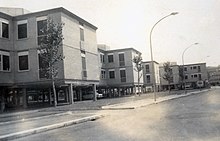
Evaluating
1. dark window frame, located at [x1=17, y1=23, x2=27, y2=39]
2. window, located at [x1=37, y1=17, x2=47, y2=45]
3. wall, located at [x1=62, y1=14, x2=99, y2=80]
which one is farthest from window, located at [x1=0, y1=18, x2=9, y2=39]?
wall, located at [x1=62, y1=14, x2=99, y2=80]

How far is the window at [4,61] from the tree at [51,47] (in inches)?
145

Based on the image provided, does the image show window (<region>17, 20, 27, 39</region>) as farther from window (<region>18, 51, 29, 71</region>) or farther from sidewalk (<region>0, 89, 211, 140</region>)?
sidewalk (<region>0, 89, 211, 140</region>)

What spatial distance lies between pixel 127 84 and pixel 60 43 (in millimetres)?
30543

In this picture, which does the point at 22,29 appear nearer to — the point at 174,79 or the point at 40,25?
the point at 40,25

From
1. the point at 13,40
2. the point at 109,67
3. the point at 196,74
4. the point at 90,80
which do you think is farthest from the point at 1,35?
the point at 196,74

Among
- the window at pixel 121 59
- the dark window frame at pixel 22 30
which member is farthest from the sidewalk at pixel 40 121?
the window at pixel 121 59

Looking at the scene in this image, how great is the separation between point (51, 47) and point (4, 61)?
16.7 ft

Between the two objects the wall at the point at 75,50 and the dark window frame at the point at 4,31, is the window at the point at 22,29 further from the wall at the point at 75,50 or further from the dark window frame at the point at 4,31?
the wall at the point at 75,50

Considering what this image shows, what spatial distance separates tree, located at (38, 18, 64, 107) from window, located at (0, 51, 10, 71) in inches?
Result: 145

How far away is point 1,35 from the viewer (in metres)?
30.5

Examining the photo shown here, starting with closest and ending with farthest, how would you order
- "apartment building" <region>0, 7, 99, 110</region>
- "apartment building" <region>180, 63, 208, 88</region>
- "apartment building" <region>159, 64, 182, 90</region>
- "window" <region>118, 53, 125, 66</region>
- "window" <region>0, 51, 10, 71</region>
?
"window" <region>0, 51, 10, 71</region>, "apartment building" <region>0, 7, 99, 110</region>, "window" <region>118, 53, 125, 66</region>, "apartment building" <region>180, 63, 208, 88</region>, "apartment building" <region>159, 64, 182, 90</region>

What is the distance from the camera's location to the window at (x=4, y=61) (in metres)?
30.2

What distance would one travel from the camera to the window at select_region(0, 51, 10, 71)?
3024 centimetres

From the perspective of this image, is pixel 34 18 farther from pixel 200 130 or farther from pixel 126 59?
pixel 126 59
